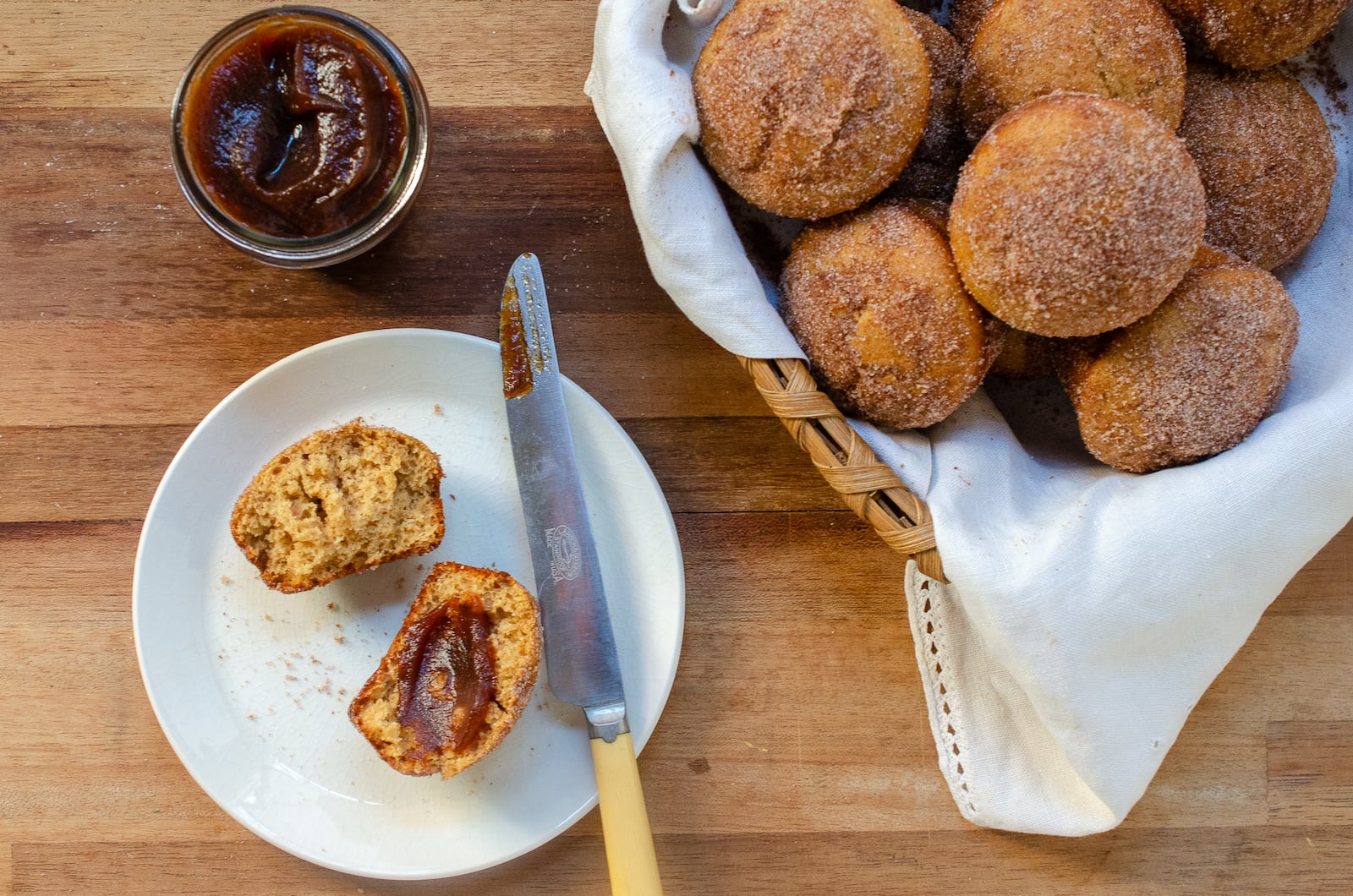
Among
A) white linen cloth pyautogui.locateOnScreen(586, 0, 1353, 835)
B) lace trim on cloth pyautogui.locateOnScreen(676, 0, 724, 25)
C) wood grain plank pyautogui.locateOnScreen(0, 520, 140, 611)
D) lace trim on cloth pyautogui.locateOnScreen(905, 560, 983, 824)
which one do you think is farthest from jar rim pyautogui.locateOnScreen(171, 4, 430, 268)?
lace trim on cloth pyautogui.locateOnScreen(905, 560, 983, 824)

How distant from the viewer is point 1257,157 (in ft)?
5.81

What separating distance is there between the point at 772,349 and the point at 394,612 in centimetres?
100

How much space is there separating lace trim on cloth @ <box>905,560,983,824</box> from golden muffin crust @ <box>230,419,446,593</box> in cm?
105

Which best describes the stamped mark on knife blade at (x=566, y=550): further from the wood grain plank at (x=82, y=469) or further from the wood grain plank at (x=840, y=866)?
the wood grain plank at (x=82, y=469)

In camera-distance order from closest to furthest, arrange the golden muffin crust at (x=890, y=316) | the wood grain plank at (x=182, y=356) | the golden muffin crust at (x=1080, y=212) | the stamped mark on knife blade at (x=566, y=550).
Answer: the golden muffin crust at (x=1080, y=212) < the golden muffin crust at (x=890, y=316) < the stamped mark on knife blade at (x=566, y=550) < the wood grain plank at (x=182, y=356)

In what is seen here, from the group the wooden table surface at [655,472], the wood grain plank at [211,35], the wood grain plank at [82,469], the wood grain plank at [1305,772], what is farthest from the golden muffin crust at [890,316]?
the wood grain plank at [82,469]

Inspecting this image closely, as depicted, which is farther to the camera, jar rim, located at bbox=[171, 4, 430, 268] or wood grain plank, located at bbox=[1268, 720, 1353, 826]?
wood grain plank, located at bbox=[1268, 720, 1353, 826]

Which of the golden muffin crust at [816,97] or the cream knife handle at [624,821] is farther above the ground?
the golden muffin crust at [816,97]

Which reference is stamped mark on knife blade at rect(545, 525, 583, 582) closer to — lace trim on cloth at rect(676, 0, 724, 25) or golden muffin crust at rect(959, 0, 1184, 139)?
lace trim on cloth at rect(676, 0, 724, 25)

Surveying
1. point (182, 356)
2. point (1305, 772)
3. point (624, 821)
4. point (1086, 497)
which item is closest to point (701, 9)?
point (1086, 497)

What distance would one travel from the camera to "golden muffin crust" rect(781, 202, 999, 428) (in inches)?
64.2

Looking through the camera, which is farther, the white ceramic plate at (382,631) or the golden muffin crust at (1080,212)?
the white ceramic plate at (382,631)

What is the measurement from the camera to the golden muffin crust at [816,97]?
156cm

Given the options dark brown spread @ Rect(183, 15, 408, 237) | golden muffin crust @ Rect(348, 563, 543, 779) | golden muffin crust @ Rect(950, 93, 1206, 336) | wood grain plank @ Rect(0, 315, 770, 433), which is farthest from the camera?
wood grain plank @ Rect(0, 315, 770, 433)
